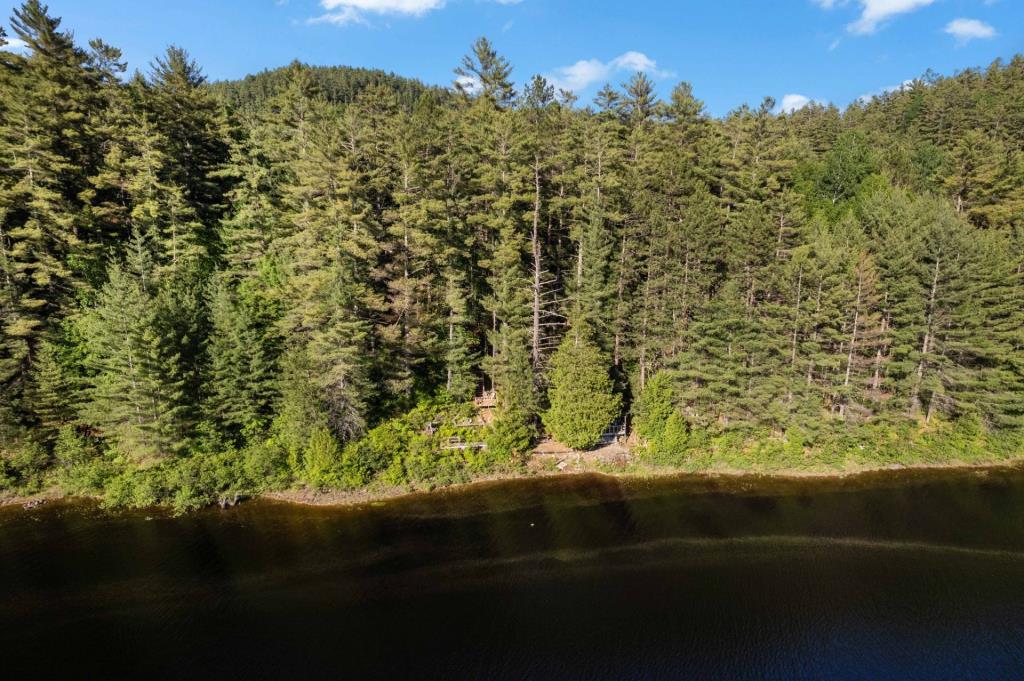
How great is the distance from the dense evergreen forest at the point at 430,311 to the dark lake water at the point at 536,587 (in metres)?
4.20

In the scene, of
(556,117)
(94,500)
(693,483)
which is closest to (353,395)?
(94,500)

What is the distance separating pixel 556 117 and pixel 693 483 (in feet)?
117

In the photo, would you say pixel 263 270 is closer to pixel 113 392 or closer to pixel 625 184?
pixel 113 392

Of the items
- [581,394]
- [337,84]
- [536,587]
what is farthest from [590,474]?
[337,84]

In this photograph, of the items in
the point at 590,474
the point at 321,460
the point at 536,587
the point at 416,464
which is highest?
the point at 321,460

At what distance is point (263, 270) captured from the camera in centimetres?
4206

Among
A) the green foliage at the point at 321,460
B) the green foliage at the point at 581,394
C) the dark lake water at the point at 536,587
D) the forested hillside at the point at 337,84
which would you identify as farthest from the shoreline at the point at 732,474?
the forested hillside at the point at 337,84

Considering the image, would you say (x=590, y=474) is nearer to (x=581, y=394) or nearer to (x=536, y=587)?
(x=581, y=394)

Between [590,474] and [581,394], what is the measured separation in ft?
19.4

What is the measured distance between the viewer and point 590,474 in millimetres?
36875

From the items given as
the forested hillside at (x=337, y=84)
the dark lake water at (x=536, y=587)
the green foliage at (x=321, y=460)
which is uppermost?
the forested hillside at (x=337, y=84)

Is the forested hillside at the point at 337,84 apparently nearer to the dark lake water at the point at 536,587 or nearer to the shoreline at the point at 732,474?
the shoreline at the point at 732,474

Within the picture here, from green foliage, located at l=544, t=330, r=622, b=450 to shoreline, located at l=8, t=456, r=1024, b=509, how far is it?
9.58ft

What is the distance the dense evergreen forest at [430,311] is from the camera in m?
33.4
